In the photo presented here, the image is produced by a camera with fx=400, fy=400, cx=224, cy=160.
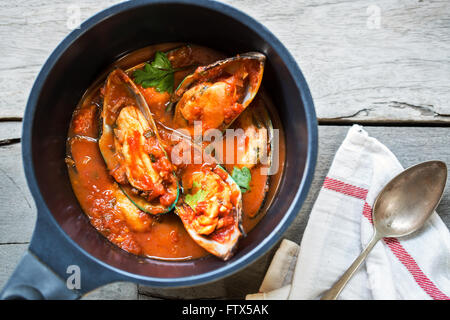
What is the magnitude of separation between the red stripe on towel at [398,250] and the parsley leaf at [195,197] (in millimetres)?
579

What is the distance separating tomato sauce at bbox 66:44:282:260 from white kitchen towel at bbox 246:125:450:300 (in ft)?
0.94

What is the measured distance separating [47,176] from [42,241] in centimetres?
33

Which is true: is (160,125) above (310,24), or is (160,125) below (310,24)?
below

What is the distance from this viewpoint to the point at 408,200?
6.04 ft

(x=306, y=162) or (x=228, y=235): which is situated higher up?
(x=306, y=162)

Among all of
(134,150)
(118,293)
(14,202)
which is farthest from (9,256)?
(134,150)

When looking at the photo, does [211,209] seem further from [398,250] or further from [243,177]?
[398,250]

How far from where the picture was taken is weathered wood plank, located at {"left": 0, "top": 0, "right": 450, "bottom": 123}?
6.42 ft

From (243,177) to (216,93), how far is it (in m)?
0.40

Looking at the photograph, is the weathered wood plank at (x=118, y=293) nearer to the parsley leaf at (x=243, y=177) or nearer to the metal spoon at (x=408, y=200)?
the parsley leaf at (x=243, y=177)

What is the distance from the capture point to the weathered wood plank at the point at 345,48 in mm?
1956

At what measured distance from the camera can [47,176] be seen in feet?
5.37

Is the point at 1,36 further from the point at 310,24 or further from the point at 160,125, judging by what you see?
the point at 310,24
